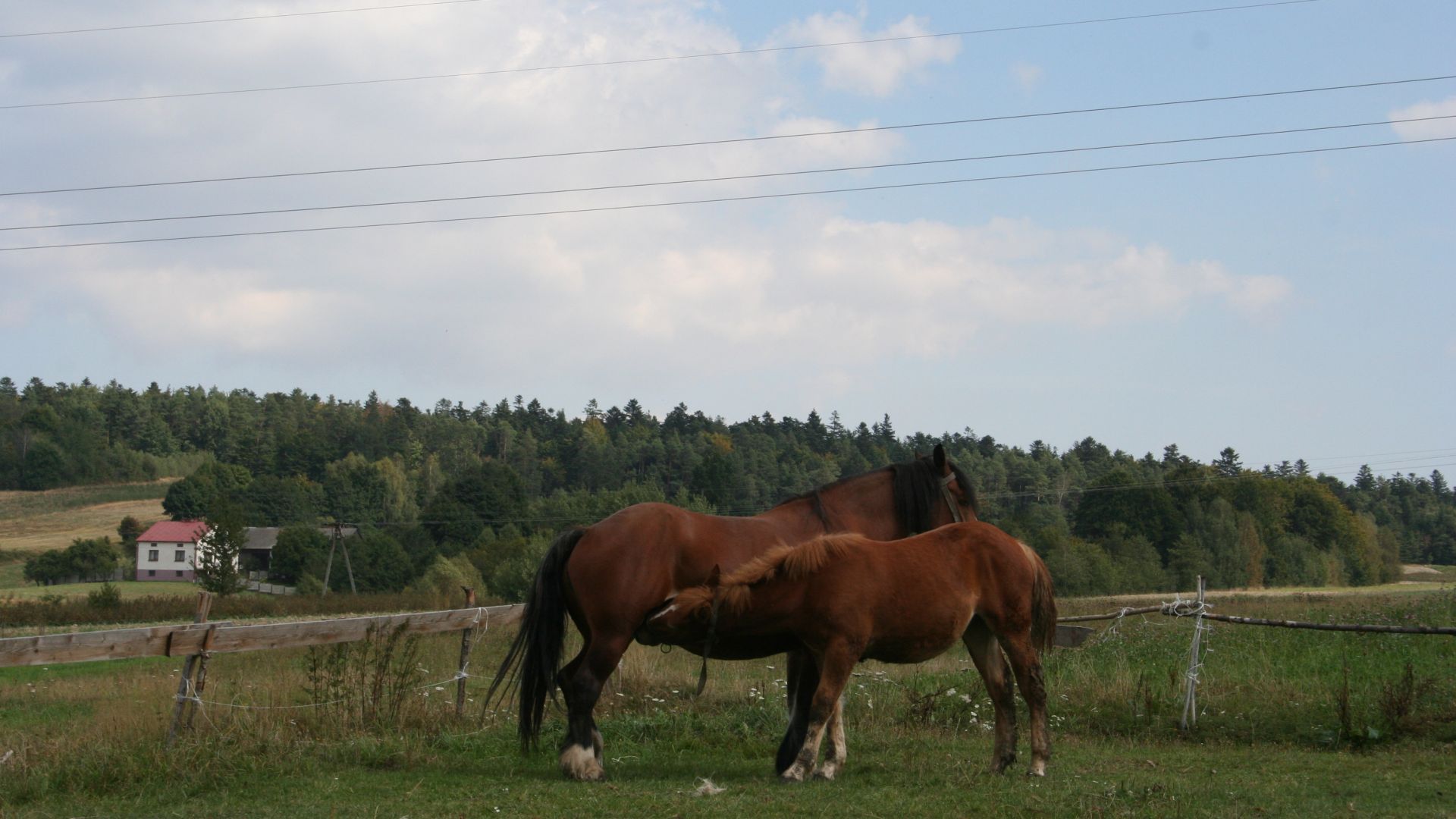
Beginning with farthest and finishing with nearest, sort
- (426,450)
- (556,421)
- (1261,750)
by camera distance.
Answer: (556,421) < (426,450) < (1261,750)

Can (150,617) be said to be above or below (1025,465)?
below

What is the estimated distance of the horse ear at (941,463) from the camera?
28.6 feet

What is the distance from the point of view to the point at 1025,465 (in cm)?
9756

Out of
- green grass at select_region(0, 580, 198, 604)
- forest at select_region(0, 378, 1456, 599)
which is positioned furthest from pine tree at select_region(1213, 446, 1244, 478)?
green grass at select_region(0, 580, 198, 604)

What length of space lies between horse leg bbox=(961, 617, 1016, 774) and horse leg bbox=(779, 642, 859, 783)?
3.67ft

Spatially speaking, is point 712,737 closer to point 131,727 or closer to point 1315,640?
point 131,727

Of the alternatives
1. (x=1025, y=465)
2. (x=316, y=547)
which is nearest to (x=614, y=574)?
(x=316, y=547)

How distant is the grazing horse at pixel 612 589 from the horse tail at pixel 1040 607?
60.8 inches

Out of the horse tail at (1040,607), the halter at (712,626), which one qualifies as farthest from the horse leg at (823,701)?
the horse tail at (1040,607)

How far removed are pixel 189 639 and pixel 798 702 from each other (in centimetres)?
445

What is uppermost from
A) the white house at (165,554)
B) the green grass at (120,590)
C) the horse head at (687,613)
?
the horse head at (687,613)

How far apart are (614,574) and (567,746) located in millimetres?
1189

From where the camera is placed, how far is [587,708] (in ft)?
23.8

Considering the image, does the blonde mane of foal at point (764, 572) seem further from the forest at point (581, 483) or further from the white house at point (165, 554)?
the white house at point (165, 554)
